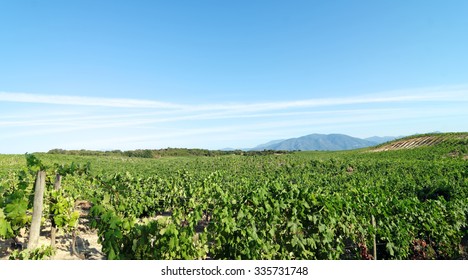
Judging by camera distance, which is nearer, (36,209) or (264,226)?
(36,209)

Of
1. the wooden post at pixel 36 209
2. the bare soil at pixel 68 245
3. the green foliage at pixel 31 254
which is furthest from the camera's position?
the bare soil at pixel 68 245

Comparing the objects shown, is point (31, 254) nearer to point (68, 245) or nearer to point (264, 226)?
point (68, 245)

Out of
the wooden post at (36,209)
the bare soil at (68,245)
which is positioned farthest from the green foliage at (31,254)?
the bare soil at (68,245)

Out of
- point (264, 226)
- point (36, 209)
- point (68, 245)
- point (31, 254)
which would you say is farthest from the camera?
point (68, 245)

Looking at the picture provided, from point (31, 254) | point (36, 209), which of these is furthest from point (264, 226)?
point (36, 209)

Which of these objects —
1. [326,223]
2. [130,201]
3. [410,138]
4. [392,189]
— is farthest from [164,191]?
[410,138]

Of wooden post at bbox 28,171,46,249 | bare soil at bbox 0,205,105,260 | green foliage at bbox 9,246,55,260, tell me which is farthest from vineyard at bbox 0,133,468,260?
bare soil at bbox 0,205,105,260

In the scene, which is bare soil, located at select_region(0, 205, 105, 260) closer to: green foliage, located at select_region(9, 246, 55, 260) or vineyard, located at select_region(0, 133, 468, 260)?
vineyard, located at select_region(0, 133, 468, 260)

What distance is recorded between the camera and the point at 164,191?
41.5ft

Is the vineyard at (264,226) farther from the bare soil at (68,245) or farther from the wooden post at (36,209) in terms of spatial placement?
the bare soil at (68,245)

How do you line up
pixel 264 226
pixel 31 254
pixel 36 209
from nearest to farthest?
pixel 31 254, pixel 36 209, pixel 264 226

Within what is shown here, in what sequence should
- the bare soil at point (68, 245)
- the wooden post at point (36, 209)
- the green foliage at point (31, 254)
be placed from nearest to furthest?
the green foliage at point (31, 254)
the wooden post at point (36, 209)
the bare soil at point (68, 245)
